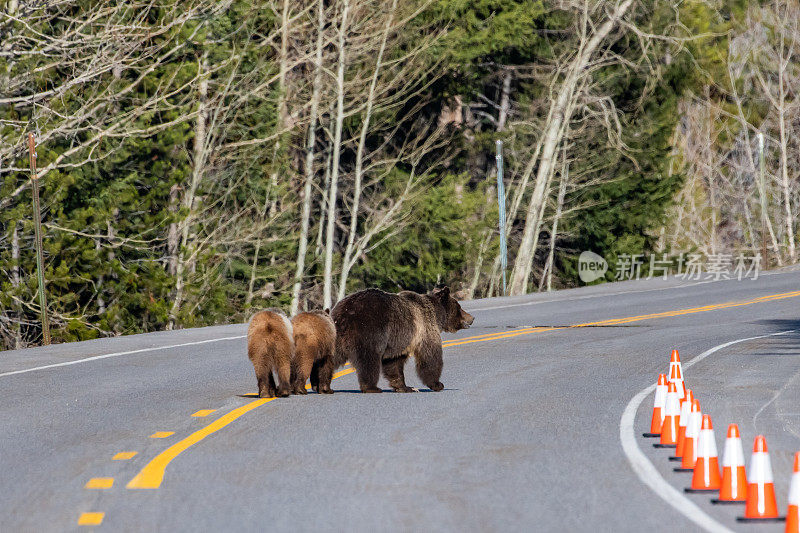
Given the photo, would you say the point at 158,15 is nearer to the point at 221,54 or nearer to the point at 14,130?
the point at 221,54

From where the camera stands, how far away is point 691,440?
8.73m

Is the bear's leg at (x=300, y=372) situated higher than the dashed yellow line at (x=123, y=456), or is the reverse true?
the bear's leg at (x=300, y=372)

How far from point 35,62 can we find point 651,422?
1813cm

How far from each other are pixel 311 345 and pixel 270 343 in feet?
1.46

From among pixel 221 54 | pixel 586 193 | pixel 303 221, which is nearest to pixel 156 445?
pixel 221 54

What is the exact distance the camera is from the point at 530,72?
147 feet

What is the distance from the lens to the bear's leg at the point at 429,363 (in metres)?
12.8

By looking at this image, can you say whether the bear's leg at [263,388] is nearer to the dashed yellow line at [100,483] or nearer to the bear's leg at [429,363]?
the bear's leg at [429,363]

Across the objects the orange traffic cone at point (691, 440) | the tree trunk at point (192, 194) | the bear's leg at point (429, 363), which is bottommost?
the orange traffic cone at point (691, 440)

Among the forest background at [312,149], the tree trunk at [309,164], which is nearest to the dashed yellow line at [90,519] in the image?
the forest background at [312,149]

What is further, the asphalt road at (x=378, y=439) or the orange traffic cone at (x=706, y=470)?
the orange traffic cone at (x=706, y=470)

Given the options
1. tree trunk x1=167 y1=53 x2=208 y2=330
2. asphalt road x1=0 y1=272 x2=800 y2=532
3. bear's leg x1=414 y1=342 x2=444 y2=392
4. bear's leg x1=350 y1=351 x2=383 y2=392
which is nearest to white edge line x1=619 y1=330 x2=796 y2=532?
asphalt road x1=0 y1=272 x2=800 y2=532

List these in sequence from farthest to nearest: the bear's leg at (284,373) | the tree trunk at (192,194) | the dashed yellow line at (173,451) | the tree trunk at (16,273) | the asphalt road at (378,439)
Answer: the tree trunk at (192,194), the tree trunk at (16,273), the bear's leg at (284,373), the dashed yellow line at (173,451), the asphalt road at (378,439)

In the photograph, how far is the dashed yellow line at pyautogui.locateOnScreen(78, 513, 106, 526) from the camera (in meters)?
7.29
